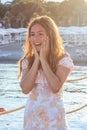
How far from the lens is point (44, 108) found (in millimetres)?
3270

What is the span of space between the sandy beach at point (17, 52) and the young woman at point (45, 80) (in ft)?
166

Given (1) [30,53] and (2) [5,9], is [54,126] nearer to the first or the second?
(1) [30,53]

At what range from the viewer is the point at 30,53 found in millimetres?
3398

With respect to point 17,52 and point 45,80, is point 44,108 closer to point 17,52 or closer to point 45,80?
point 45,80

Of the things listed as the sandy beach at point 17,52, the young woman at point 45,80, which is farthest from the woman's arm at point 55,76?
the sandy beach at point 17,52

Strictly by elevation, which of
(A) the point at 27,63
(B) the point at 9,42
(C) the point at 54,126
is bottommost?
(B) the point at 9,42

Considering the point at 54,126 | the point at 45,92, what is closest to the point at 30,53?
the point at 45,92

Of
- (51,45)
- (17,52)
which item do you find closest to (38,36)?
(51,45)

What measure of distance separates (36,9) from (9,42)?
968 cm

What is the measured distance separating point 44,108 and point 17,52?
58649 mm

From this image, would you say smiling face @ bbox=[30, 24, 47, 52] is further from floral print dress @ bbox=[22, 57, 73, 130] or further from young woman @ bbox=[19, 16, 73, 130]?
floral print dress @ bbox=[22, 57, 73, 130]

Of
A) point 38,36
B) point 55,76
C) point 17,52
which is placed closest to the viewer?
point 55,76

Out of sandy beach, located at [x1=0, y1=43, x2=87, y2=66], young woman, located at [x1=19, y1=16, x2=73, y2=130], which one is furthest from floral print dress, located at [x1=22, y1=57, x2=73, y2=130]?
sandy beach, located at [x1=0, y1=43, x2=87, y2=66]

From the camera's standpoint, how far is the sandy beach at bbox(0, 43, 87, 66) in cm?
5566
